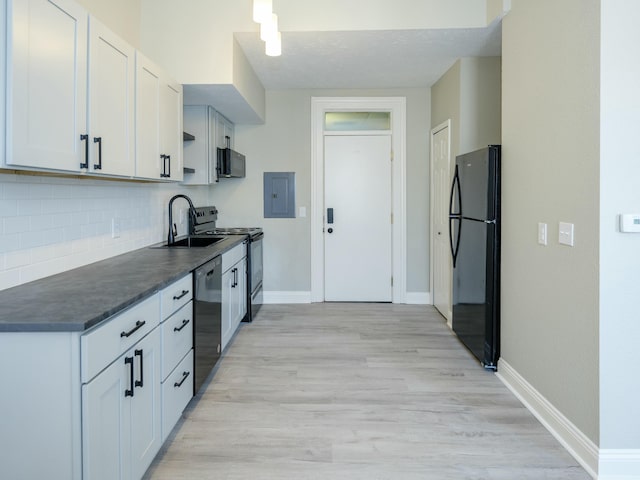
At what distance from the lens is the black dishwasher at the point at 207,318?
8.86ft

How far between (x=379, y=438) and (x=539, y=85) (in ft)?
6.97

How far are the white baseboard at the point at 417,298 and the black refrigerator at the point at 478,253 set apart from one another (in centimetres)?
154

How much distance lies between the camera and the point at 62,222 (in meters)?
2.43

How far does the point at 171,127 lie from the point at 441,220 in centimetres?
295

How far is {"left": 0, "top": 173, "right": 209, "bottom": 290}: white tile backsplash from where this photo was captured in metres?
2.04

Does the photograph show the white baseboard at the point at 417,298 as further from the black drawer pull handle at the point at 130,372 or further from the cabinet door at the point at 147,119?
the black drawer pull handle at the point at 130,372

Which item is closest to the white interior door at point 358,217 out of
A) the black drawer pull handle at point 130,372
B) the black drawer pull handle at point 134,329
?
the black drawer pull handle at point 134,329

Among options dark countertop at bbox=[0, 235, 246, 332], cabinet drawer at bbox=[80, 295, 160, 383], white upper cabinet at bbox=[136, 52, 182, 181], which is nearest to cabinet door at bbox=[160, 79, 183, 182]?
white upper cabinet at bbox=[136, 52, 182, 181]

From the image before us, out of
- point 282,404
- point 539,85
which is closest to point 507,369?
point 282,404

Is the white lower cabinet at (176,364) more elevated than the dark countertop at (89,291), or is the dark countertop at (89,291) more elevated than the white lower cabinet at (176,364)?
the dark countertop at (89,291)

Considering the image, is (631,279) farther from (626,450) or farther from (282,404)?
(282,404)

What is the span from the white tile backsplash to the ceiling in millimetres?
1617

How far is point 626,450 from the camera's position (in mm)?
2045

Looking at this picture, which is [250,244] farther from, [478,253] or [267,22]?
[267,22]
